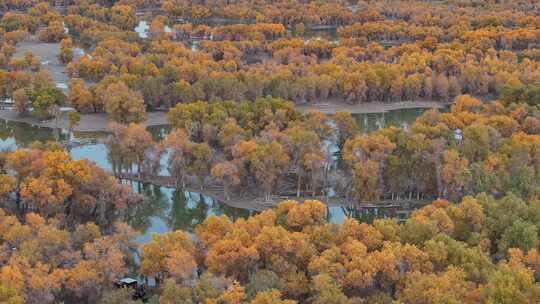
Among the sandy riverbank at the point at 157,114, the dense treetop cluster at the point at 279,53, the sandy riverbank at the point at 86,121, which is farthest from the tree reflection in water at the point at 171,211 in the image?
the sandy riverbank at the point at 157,114

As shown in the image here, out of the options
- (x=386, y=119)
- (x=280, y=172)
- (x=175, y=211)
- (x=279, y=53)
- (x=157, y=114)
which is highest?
(x=279, y=53)

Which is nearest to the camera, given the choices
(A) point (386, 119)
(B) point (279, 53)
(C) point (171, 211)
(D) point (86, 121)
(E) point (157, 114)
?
(C) point (171, 211)

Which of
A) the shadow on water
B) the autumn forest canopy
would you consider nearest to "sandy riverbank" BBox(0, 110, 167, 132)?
the autumn forest canopy

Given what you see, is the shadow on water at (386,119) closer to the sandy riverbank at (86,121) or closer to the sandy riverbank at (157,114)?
the sandy riverbank at (157,114)

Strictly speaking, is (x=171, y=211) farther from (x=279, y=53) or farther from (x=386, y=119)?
(x=279, y=53)

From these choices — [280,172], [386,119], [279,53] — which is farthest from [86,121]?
[386,119]
